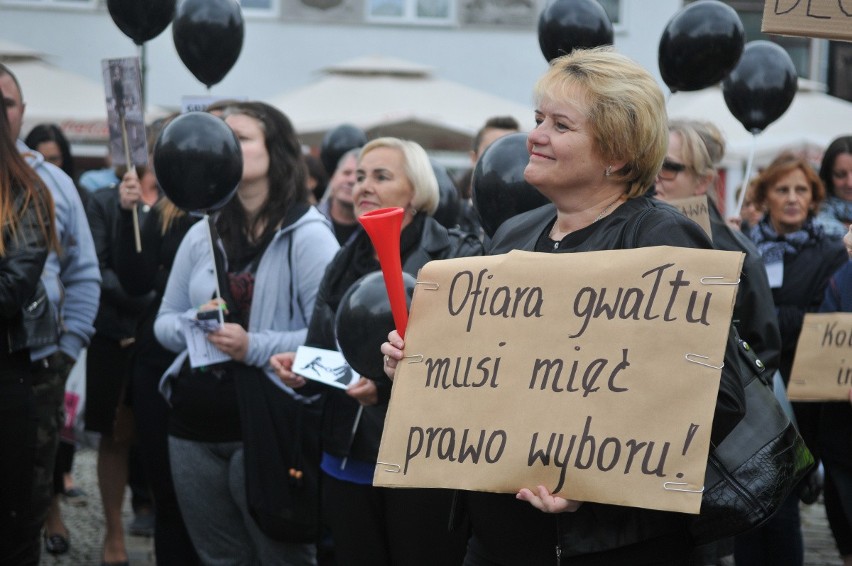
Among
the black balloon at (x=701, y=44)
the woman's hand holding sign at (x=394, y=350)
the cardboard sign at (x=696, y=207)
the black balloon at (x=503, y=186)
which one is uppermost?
the black balloon at (x=701, y=44)

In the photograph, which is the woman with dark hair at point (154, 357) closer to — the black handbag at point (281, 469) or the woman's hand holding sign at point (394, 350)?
the black handbag at point (281, 469)

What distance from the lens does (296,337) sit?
4.61 meters

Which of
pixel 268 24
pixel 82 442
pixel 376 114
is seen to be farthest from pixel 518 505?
pixel 268 24

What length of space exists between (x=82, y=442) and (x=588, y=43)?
639 cm

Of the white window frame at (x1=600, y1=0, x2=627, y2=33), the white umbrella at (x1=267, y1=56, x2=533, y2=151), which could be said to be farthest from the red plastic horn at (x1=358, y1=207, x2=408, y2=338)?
the white window frame at (x1=600, y1=0, x2=627, y2=33)

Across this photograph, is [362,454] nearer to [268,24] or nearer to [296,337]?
Answer: [296,337]

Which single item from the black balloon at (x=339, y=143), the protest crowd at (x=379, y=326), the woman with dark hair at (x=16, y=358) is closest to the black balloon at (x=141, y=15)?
the protest crowd at (x=379, y=326)

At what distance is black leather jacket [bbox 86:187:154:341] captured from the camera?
6461 mm

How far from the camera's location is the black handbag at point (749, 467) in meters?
2.59

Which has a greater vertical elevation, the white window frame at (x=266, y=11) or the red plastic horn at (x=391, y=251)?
the white window frame at (x=266, y=11)

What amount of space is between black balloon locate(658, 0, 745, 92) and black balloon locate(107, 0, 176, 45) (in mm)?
2157

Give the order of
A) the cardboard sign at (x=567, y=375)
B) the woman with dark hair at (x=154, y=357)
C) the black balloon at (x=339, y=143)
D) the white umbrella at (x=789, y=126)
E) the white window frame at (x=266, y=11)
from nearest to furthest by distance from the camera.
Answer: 1. the cardboard sign at (x=567, y=375)
2. the woman with dark hair at (x=154, y=357)
3. the black balloon at (x=339, y=143)
4. the white umbrella at (x=789, y=126)
5. the white window frame at (x=266, y=11)

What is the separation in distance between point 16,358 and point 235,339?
769 millimetres

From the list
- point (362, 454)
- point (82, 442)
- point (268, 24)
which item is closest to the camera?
point (362, 454)
